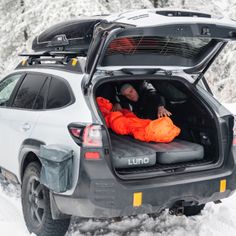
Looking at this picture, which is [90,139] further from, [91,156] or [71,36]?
[71,36]

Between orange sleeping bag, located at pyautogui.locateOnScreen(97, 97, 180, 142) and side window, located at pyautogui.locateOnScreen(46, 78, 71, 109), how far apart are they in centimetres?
79

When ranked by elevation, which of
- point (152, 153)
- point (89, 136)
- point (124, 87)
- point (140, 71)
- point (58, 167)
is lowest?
point (152, 153)

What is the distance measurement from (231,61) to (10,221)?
15.4 meters

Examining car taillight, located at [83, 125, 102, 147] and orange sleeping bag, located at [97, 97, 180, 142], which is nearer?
car taillight, located at [83, 125, 102, 147]

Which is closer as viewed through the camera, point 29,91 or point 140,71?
point 140,71

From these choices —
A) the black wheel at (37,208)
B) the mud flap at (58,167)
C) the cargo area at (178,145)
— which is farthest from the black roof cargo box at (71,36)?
the black wheel at (37,208)

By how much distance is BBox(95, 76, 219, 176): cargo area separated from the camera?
410 centimetres

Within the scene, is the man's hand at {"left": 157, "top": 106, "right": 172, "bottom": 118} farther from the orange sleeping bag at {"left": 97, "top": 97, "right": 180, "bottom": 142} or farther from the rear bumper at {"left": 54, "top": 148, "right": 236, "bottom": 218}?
the rear bumper at {"left": 54, "top": 148, "right": 236, "bottom": 218}

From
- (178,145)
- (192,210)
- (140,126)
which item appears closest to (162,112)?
(140,126)

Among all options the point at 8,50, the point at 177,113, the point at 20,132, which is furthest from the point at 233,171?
the point at 8,50

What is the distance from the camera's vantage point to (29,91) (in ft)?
15.8

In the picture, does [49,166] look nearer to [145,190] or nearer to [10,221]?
[145,190]

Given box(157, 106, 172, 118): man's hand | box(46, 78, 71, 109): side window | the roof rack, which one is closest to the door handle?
box(46, 78, 71, 109): side window

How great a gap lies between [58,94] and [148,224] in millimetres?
1806
